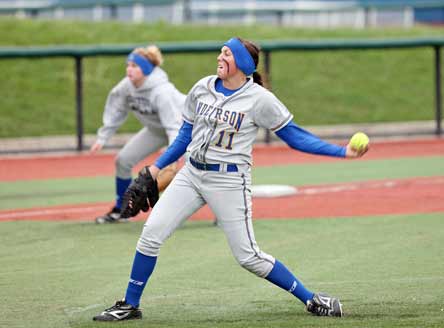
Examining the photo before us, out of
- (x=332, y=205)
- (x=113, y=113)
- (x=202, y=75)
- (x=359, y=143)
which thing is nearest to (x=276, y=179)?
(x=332, y=205)

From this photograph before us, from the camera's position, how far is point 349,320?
7148mm

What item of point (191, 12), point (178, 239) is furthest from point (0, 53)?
point (191, 12)

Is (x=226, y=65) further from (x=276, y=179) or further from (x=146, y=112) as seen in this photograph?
(x=276, y=179)

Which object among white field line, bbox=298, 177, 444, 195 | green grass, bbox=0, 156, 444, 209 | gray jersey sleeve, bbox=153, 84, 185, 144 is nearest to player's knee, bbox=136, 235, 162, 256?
gray jersey sleeve, bbox=153, 84, 185, 144

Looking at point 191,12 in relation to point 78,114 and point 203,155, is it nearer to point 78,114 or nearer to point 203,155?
point 78,114

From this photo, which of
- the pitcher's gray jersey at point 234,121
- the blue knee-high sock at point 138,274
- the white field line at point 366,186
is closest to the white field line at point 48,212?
the white field line at point 366,186

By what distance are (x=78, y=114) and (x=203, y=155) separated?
11.5 m

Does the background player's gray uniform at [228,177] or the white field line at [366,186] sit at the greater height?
the background player's gray uniform at [228,177]

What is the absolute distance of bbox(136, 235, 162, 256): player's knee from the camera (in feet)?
23.4

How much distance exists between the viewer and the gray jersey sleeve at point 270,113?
717cm

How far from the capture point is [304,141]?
23.6ft

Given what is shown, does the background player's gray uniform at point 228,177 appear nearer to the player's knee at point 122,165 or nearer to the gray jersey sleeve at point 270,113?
the gray jersey sleeve at point 270,113

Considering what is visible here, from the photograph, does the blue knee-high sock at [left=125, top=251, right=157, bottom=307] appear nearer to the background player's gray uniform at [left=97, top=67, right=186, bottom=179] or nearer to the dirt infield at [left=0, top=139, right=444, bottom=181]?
the background player's gray uniform at [left=97, top=67, right=186, bottom=179]

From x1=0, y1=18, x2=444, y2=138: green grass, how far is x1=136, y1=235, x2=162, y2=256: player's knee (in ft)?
44.0
